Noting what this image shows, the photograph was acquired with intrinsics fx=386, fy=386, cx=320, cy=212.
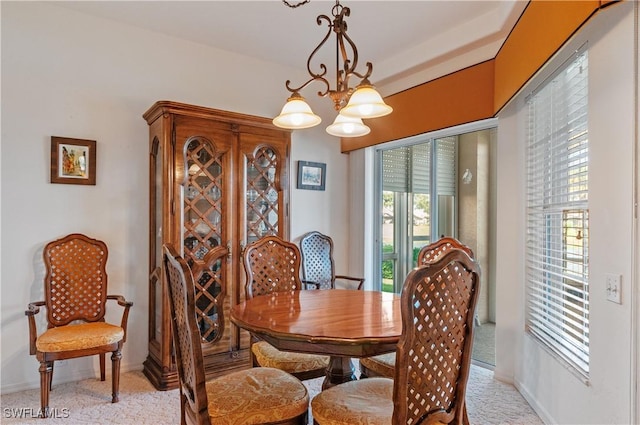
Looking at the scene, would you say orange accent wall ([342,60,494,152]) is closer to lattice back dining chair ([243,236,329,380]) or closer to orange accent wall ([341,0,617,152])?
orange accent wall ([341,0,617,152])

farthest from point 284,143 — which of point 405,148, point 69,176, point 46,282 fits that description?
point 46,282

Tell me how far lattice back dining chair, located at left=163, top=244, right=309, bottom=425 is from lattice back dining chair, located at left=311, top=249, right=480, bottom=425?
0.50ft

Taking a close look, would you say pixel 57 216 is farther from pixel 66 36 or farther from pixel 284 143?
pixel 284 143

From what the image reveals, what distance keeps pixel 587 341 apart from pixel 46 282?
3.41 m

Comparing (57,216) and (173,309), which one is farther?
(57,216)

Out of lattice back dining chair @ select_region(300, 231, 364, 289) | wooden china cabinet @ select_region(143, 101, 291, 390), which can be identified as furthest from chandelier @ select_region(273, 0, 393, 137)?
lattice back dining chair @ select_region(300, 231, 364, 289)

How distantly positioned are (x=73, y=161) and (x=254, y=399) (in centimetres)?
241

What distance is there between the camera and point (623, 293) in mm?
1620

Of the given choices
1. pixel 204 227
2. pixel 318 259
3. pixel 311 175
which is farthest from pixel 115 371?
pixel 311 175

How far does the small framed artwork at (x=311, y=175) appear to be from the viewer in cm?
421

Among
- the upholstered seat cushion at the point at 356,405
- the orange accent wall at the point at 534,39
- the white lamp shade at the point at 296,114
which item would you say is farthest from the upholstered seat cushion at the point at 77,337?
the orange accent wall at the point at 534,39

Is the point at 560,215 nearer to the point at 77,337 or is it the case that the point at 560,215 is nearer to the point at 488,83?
the point at 488,83

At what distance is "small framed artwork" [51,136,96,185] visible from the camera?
2.93m

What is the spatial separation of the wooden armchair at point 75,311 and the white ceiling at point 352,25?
186cm
